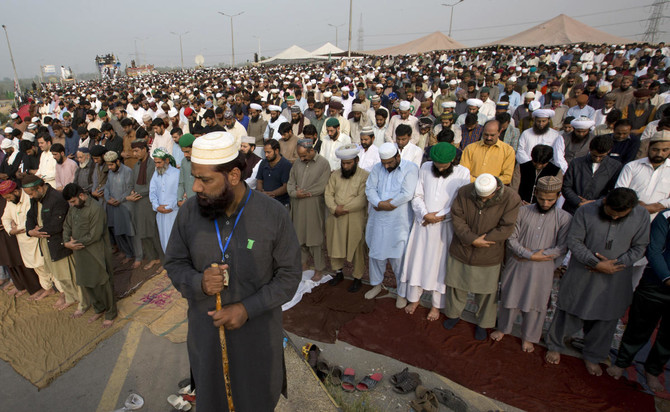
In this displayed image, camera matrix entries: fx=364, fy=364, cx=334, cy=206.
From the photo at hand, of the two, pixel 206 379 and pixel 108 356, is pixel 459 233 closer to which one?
pixel 206 379

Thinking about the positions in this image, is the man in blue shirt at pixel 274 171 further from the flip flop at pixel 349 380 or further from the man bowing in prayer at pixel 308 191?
the flip flop at pixel 349 380

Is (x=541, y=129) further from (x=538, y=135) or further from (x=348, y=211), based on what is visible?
(x=348, y=211)

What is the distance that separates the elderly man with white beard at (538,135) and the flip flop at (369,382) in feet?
12.7

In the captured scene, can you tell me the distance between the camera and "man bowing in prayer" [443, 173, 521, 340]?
140 inches

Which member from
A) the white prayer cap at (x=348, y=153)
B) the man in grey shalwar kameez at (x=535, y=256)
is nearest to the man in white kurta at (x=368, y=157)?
the white prayer cap at (x=348, y=153)

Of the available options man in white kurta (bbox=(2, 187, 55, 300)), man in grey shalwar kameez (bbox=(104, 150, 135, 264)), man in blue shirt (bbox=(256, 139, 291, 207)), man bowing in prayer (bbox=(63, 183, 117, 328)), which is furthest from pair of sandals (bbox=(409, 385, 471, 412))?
man in white kurta (bbox=(2, 187, 55, 300))

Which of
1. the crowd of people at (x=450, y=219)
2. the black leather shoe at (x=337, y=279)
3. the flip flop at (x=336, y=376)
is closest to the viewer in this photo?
the crowd of people at (x=450, y=219)

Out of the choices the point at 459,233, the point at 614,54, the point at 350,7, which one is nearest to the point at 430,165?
the point at 459,233

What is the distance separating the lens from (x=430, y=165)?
13.8 feet

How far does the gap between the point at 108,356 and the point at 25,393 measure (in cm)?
74

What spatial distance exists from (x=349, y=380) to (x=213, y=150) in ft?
8.57

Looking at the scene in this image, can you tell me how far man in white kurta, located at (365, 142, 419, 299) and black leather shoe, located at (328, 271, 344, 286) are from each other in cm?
76

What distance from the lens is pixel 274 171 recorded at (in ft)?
17.2

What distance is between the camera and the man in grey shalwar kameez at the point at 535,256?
344 centimetres
